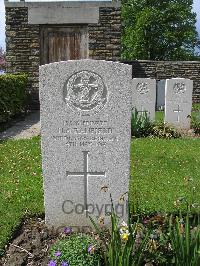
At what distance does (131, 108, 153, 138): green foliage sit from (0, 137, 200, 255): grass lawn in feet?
1.92

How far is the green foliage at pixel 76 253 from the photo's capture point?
3.25 meters

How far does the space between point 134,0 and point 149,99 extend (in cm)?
2155

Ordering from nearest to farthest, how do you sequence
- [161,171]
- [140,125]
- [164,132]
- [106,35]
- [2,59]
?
[161,171], [140,125], [164,132], [106,35], [2,59]

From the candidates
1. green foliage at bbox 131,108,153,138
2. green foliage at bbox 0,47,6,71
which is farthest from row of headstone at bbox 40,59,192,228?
green foliage at bbox 0,47,6,71

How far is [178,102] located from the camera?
33.3ft

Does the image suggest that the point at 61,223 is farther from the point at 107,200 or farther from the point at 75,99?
the point at 75,99

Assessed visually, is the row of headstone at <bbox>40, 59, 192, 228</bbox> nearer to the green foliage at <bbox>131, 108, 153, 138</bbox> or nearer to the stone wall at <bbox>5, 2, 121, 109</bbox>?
the green foliage at <bbox>131, 108, 153, 138</bbox>

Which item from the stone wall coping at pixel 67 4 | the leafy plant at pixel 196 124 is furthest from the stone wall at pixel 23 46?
the leafy plant at pixel 196 124

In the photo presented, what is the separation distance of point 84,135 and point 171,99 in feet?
22.1

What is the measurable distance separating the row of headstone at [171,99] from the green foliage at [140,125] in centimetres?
54

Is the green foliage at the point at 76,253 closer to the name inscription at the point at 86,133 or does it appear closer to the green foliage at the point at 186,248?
the green foliage at the point at 186,248

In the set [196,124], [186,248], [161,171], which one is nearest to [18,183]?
[161,171]

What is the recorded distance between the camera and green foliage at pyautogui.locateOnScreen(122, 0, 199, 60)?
2742cm

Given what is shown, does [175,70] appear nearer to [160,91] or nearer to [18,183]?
[160,91]
